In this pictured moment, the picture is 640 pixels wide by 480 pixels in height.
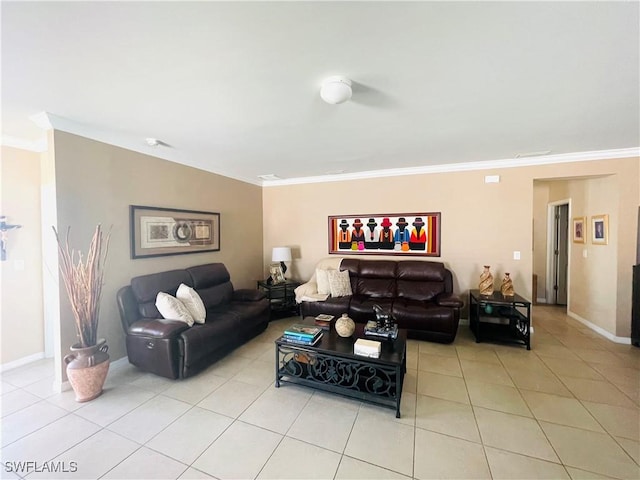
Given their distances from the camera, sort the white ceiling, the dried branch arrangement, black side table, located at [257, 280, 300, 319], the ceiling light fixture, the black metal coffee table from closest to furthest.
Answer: the white ceiling → the ceiling light fixture → the black metal coffee table → the dried branch arrangement → black side table, located at [257, 280, 300, 319]

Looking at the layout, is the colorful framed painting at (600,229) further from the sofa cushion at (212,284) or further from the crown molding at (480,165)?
the sofa cushion at (212,284)

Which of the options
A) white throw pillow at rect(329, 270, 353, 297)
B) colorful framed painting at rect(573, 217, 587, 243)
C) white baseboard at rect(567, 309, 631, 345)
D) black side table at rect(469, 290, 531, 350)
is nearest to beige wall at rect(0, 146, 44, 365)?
white throw pillow at rect(329, 270, 353, 297)

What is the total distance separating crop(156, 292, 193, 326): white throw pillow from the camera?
265 centimetres

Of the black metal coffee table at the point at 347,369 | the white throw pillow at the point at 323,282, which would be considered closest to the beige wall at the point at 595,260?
the black metal coffee table at the point at 347,369

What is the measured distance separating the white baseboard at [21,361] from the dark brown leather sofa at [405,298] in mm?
3239

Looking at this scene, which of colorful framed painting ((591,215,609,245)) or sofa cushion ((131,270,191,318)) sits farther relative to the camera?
colorful framed painting ((591,215,609,245))

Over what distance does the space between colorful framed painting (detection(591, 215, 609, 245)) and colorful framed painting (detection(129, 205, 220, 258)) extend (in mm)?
5626

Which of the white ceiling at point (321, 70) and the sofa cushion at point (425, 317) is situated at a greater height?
the white ceiling at point (321, 70)

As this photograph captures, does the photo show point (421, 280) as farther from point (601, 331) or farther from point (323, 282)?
point (601, 331)

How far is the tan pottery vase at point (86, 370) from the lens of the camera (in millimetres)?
2166

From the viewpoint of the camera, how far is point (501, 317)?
12.1 ft

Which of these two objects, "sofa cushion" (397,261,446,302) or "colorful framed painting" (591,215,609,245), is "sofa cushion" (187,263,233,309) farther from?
"colorful framed painting" (591,215,609,245)

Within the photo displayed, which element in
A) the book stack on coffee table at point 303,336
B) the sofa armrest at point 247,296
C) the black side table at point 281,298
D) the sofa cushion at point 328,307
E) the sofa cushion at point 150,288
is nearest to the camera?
the book stack on coffee table at point 303,336

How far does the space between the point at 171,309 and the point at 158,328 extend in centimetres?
23
